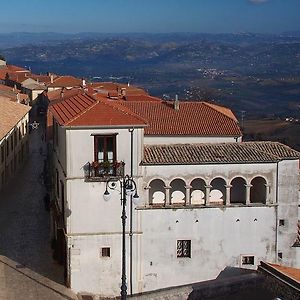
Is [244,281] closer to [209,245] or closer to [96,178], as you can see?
[209,245]

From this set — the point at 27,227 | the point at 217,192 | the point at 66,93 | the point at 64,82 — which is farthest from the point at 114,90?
the point at 217,192

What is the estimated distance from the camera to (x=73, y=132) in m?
28.2

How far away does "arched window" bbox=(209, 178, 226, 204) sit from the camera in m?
31.0

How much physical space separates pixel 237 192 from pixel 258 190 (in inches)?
41.9

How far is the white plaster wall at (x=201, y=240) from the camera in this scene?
29.8 metres

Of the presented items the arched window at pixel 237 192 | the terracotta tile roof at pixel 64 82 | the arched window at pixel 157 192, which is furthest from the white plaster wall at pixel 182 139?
the terracotta tile roof at pixel 64 82

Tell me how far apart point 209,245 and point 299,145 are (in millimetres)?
67180

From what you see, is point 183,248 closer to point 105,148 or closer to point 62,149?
point 105,148

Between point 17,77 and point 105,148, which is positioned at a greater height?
point 17,77

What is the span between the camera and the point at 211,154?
99.3 ft

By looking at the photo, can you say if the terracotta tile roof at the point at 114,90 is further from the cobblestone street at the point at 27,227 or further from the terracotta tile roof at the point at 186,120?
the terracotta tile roof at the point at 186,120

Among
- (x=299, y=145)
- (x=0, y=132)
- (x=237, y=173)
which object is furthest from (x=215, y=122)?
(x=299, y=145)

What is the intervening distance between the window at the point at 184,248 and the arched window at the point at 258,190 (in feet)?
14.0

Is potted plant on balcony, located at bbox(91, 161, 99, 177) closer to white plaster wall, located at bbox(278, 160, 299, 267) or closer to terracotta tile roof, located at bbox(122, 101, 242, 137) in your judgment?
white plaster wall, located at bbox(278, 160, 299, 267)
